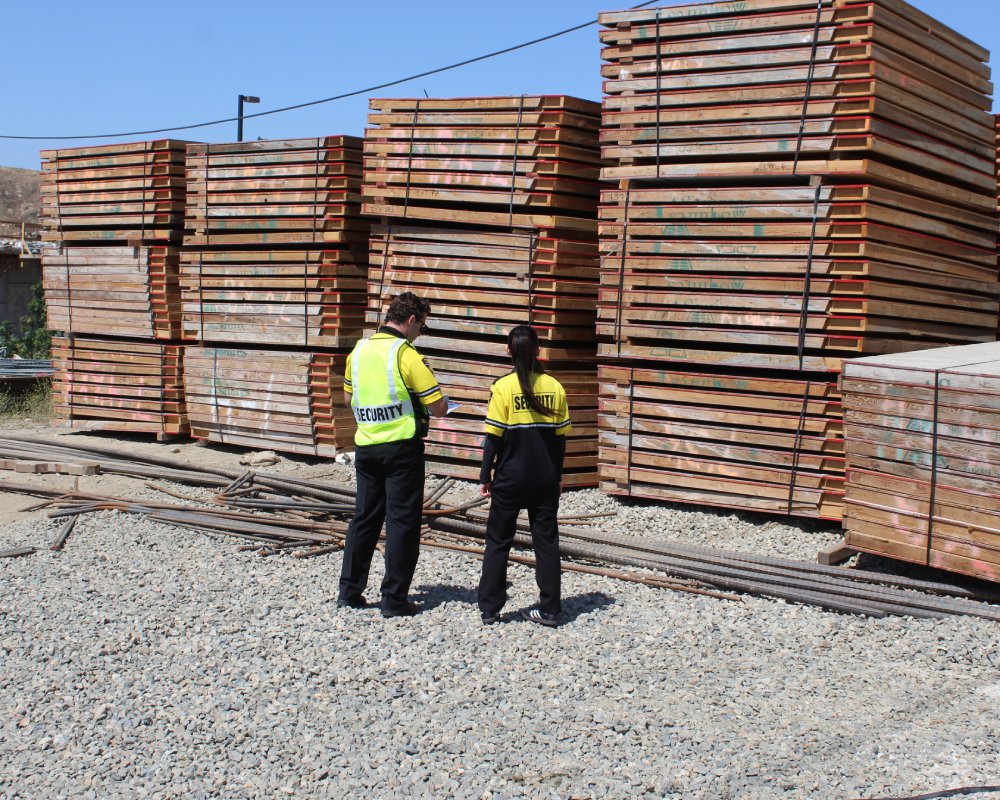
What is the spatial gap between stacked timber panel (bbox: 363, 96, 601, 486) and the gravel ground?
10.4ft

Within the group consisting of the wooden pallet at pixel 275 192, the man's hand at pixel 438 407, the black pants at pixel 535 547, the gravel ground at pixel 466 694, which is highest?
the wooden pallet at pixel 275 192

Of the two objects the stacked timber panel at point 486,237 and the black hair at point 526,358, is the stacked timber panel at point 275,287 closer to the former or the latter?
the stacked timber panel at point 486,237

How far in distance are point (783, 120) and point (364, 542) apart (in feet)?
15.8

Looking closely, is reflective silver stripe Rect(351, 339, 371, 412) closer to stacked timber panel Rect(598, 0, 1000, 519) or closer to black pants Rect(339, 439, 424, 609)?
black pants Rect(339, 439, 424, 609)

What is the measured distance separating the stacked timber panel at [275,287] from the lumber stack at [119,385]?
597 millimetres

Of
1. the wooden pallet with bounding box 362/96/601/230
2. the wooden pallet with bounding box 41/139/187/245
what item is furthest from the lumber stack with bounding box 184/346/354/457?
the wooden pallet with bounding box 362/96/601/230

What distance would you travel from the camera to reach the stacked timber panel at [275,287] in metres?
12.0

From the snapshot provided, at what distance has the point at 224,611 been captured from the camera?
22.5ft

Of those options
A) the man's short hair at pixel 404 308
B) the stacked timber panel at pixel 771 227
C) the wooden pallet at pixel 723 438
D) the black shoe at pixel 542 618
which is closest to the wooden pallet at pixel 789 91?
the stacked timber panel at pixel 771 227

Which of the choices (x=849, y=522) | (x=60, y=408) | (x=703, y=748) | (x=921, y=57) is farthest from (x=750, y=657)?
(x=60, y=408)

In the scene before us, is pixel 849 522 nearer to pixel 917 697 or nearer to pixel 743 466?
pixel 743 466

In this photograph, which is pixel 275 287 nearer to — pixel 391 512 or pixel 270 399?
pixel 270 399

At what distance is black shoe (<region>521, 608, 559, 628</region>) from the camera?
6441mm

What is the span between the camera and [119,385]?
14.1 meters
